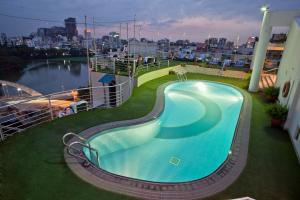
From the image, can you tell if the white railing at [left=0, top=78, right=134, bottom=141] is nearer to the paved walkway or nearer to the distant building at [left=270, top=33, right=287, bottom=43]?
the paved walkway

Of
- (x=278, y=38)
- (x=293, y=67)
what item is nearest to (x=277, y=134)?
(x=293, y=67)

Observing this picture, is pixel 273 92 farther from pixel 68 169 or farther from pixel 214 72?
pixel 68 169

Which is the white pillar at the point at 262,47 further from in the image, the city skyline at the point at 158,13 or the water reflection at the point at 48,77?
the water reflection at the point at 48,77

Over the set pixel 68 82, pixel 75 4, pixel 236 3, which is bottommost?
pixel 68 82

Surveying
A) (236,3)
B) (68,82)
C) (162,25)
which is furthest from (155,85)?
(68,82)

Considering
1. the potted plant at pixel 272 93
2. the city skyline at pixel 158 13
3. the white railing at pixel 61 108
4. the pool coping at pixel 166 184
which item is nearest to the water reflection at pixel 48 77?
the city skyline at pixel 158 13

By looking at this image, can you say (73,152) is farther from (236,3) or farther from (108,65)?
(236,3)

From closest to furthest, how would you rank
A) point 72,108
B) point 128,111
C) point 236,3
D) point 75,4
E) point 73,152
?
point 73,152
point 128,111
point 72,108
point 236,3
point 75,4

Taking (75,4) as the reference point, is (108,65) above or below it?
below
